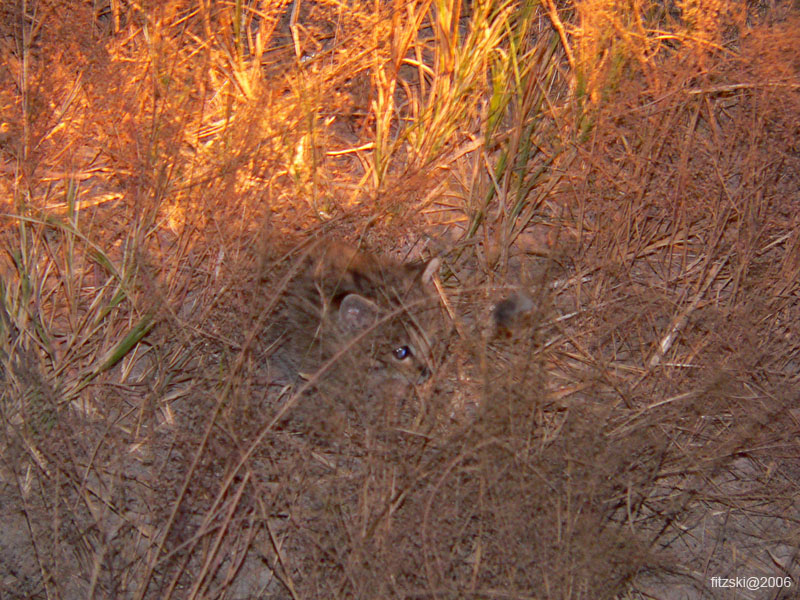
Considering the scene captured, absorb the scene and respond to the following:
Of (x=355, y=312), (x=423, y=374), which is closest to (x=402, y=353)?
(x=423, y=374)

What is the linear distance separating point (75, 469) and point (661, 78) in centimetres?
252

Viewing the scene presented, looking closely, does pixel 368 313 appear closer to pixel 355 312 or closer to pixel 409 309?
pixel 355 312

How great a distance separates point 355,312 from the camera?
97.5 inches

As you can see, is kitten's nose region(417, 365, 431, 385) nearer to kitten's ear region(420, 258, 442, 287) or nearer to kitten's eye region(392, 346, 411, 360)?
kitten's eye region(392, 346, 411, 360)

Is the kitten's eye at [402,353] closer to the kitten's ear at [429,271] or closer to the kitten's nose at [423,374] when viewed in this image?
the kitten's nose at [423,374]

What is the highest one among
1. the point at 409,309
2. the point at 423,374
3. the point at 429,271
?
the point at 409,309

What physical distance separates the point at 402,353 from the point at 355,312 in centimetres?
22

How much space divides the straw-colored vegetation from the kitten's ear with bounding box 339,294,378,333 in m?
0.23

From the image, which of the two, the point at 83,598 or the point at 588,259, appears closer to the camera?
the point at 83,598

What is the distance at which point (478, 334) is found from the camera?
2352 mm

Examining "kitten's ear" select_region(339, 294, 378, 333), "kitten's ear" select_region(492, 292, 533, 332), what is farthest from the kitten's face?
"kitten's ear" select_region(492, 292, 533, 332)

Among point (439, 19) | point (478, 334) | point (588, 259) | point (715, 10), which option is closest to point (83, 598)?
point (478, 334)

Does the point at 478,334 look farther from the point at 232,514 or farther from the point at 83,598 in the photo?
the point at 83,598

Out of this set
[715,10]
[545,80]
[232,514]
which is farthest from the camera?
[545,80]
